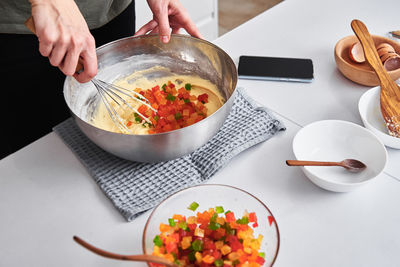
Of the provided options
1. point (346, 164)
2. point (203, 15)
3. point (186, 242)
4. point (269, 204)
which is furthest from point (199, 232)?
point (203, 15)

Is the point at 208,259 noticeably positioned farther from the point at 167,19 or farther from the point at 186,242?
the point at 167,19

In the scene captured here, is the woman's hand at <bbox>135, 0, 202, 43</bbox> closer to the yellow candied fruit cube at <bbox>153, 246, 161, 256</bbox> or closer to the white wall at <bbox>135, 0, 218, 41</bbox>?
the yellow candied fruit cube at <bbox>153, 246, 161, 256</bbox>

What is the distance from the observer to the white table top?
0.73 m

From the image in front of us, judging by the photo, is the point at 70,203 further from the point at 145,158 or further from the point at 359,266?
the point at 359,266

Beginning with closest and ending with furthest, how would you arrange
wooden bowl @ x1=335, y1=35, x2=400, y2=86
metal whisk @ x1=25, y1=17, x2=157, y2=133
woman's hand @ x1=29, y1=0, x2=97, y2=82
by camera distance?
woman's hand @ x1=29, y1=0, x2=97, y2=82 → metal whisk @ x1=25, y1=17, x2=157, y2=133 → wooden bowl @ x1=335, y1=35, x2=400, y2=86

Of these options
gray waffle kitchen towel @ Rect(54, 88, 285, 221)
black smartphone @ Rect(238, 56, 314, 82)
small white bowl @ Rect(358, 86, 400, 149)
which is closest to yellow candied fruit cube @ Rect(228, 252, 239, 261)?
gray waffle kitchen towel @ Rect(54, 88, 285, 221)

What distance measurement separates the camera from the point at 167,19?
100cm

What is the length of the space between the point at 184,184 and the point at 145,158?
0.10 meters

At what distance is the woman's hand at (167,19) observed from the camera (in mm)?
994

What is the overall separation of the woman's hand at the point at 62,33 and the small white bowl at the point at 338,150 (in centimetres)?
52

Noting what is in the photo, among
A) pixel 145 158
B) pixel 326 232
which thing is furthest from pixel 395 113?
pixel 145 158

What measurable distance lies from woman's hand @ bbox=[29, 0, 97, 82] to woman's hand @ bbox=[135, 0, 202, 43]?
27 centimetres

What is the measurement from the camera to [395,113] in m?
0.94

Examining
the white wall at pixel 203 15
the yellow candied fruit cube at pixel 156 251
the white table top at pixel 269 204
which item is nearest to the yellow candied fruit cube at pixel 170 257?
the yellow candied fruit cube at pixel 156 251
